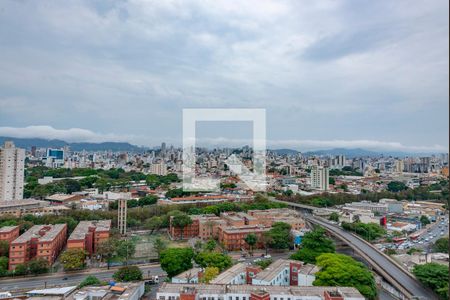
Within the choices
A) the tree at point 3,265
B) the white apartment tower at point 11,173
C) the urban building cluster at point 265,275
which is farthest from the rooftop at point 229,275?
the white apartment tower at point 11,173

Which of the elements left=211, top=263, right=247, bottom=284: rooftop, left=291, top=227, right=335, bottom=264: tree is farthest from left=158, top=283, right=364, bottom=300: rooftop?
left=291, top=227, right=335, bottom=264: tree

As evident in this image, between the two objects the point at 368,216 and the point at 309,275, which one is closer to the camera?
the point at 309,275

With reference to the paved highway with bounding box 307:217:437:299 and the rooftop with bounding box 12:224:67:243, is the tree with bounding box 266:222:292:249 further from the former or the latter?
the rooftop with bounding box 12:224:67:243

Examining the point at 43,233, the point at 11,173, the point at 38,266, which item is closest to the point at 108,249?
the point at 38,266

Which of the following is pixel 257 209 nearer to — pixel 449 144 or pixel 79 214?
pixel 79 214

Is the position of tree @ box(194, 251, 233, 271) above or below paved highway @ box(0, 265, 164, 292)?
above

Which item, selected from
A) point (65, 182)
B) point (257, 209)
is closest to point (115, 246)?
point (257, 209)

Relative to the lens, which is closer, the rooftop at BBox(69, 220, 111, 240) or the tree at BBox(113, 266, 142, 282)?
the tree at BBox(113, 266, 142, 282)
